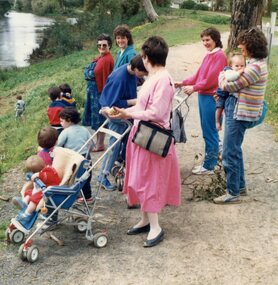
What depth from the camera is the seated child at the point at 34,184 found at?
183 inches

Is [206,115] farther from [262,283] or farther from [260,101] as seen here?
[262,283]

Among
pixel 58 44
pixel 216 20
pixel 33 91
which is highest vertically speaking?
pixel 216 20

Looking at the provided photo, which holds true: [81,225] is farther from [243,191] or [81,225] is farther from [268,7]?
[268,7]

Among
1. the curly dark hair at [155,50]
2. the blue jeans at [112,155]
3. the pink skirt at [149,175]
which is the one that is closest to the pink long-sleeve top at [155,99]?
the curly dark hair at [155,50]

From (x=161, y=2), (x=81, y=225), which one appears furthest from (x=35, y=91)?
(x=161, y=2)

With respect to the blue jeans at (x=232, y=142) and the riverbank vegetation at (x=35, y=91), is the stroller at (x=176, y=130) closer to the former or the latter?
the blue jeans at (x=232, y=142)

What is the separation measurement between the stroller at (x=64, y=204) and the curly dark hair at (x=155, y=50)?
105cm

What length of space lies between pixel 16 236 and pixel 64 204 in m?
0.67

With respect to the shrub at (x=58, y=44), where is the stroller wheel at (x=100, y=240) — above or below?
above

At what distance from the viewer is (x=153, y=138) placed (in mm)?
4473

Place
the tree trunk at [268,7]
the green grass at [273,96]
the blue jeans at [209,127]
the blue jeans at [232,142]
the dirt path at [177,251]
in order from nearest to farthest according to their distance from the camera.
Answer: the dirt path at [177,251], the blue jeans at [232,142], the blue jeans at [209,127], the green grass at [273,96], the tree trunk at [268,7]

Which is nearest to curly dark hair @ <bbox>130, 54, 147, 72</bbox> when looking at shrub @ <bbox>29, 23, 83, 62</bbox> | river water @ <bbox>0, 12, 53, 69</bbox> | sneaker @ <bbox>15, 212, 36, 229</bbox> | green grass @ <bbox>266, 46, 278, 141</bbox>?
sneaker @ <bbox>15, 212, 36, 229</bbox>

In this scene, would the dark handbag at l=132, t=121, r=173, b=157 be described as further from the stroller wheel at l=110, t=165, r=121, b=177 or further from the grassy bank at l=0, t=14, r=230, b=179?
the grassy bank at l=0, t=14, r=230, b=179

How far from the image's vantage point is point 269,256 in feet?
15.1
